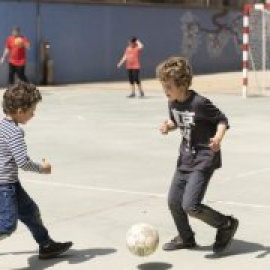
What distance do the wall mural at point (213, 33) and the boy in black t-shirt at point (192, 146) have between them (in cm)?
2796

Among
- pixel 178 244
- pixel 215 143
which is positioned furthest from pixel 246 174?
pixel 215 143

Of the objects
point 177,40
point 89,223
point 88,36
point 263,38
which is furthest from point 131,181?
point 177,40

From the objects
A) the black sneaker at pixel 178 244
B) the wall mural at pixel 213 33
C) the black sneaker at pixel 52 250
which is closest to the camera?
the black sneaker at pixel 52 250

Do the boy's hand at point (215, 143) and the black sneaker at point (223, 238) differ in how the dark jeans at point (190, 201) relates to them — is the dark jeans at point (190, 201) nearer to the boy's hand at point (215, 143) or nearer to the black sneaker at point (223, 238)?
the black sneaker at point (223, 238)

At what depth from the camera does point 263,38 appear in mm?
24422

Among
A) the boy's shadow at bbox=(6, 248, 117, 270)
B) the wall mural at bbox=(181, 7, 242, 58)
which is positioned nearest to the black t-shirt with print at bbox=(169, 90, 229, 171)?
the boy's shadow at bbox=(6, 248, 117, 270)

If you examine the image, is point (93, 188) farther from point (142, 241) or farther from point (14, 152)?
point (14, 152)

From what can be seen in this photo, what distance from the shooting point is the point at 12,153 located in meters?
5.47

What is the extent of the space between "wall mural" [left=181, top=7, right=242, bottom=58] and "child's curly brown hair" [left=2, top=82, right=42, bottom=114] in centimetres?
2853

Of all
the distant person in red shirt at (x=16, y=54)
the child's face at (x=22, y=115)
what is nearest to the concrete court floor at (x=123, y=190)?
the child's face at (x=22, y=115)

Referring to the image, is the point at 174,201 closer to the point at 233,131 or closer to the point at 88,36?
the point at 233,131

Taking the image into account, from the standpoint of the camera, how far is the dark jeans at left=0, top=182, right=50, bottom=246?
18.2 ft

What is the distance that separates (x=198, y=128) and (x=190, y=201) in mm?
556

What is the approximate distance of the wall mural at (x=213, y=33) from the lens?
33.9 metres
